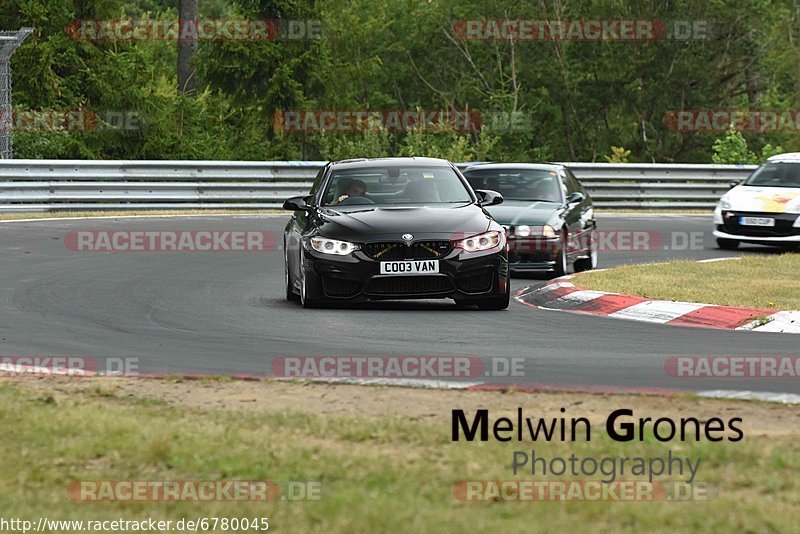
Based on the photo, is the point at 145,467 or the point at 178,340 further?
the point at 178,340

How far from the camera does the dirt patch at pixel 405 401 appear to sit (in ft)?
25.9

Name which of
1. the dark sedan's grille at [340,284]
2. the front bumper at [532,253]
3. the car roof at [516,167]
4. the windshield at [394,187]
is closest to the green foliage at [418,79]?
the car roof at [516,167]

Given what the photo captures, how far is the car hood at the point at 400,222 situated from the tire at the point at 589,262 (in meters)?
4.82

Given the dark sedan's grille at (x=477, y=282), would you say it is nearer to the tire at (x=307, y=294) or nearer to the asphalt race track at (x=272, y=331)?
Answer: the asphalt race track at (x=272, y=331)

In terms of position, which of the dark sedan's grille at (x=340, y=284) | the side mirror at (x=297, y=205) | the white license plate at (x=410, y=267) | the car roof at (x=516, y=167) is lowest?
the dark sedan's grille at (x=340, y=284)

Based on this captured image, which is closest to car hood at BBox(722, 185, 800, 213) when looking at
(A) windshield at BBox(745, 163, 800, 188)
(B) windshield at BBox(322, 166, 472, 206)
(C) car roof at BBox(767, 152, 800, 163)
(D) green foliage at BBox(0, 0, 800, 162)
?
(A) windshield at BBox(745, 163, 800, 188)

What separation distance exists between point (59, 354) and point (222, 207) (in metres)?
19.0

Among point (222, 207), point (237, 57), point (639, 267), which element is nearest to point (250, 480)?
point (639, 267)

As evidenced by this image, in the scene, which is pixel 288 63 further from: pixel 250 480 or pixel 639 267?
pixel 250 480

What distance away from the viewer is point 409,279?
44.2 feet

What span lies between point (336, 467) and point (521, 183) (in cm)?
1315

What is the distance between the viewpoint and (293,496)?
6.14m

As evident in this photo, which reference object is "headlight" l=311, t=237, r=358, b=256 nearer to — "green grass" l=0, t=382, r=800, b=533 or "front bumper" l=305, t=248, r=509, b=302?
"front bumper" l=305, t=248, r=509, b=302

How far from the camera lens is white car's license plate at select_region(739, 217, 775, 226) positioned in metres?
21.5
